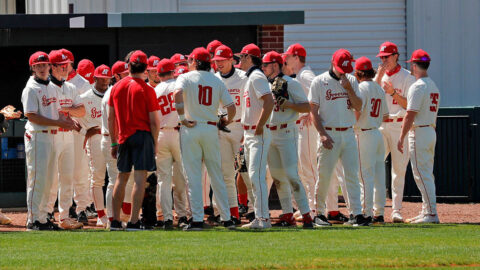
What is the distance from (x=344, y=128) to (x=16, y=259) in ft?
14.5

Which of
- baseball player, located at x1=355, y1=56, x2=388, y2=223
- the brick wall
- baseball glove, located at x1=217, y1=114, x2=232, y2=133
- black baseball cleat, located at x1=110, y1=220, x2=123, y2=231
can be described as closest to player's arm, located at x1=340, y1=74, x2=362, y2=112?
baseball player, located at x1=355, y1=56, x2=388, y2=223

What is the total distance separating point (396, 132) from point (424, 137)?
642mm

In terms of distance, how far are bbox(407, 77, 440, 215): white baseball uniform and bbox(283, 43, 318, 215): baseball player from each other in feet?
4.42

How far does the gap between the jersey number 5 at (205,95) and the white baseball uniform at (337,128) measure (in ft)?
4.16

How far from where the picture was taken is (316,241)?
10.3m

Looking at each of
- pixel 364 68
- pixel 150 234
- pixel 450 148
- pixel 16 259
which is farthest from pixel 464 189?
pixel 16 259

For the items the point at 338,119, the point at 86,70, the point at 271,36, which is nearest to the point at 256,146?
the point at 338,119

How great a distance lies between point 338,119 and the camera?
11.9m

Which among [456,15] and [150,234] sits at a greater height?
[456,15]

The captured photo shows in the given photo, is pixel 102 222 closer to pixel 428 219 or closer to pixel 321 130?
pixel 321 130

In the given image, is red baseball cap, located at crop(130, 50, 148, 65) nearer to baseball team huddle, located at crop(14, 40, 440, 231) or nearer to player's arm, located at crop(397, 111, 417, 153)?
baseball team huddle, located at crop(14, 40, 440, 231)

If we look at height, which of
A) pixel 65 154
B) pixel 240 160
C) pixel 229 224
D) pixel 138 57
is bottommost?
pixel 229 224

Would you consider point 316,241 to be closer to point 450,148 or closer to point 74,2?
point 450,148

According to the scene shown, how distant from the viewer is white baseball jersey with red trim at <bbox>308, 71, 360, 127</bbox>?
1188cm
